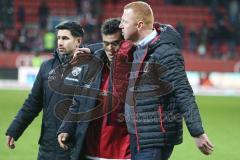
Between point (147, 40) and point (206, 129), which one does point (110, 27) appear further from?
point (206, 129)

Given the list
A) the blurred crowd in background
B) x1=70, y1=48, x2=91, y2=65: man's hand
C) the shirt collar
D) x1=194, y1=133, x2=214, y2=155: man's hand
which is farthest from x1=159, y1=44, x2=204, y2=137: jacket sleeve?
the blurred crowd in background

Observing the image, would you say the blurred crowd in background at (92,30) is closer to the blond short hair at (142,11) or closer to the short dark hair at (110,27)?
the short dark hair at (110,27)

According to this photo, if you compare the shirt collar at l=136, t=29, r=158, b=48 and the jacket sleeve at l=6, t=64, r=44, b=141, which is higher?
the shirt collar at l=136, t=29, r=158, b=48

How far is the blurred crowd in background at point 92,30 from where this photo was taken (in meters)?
24.6

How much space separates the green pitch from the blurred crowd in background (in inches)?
258

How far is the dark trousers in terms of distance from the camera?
417 cm

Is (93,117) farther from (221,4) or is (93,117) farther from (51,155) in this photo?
(221,4)

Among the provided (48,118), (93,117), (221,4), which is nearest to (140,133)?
(93,117)

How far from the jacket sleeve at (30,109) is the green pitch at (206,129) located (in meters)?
2.82

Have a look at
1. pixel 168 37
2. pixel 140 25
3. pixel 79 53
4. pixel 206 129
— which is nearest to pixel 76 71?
pixel 79 53

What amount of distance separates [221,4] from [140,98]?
25.1 metres

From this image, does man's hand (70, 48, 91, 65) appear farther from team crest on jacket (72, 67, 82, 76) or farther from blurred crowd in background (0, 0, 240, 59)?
blurred crowd in background (0, 0, 240, 59)

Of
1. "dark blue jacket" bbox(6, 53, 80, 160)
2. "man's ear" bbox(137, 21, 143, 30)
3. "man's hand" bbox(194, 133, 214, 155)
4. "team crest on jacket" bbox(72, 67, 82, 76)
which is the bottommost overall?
"dark blue jacket" bbox(6, 53, 80, 160)

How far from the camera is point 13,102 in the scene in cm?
1520
